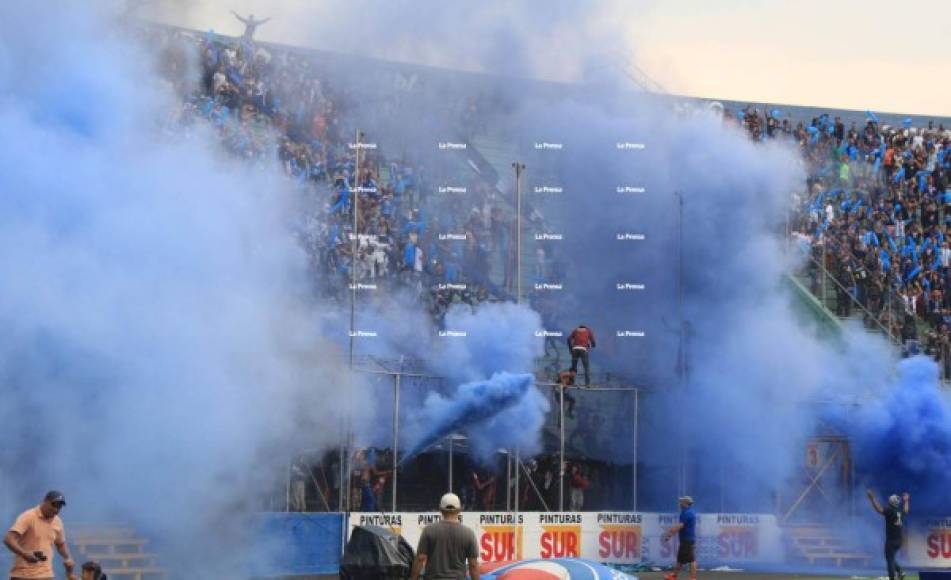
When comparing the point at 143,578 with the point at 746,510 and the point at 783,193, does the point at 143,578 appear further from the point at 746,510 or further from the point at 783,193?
the point at 783,193

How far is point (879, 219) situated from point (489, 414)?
17042mm

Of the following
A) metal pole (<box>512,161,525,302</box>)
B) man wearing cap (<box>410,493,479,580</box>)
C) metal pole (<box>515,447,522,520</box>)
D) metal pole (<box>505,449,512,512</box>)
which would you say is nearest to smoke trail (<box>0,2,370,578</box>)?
metal pole (<box>515,447,522,520</box>)

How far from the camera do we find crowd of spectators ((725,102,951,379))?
39125 mm

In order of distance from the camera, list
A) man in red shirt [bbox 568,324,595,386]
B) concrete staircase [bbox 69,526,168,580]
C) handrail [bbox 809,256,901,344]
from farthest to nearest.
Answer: handrail [bbox 809,256,901,344], man in red shirt [bbox 568,324,595,386], concrete staircase [bbox 69,526,168,580]

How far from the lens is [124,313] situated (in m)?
23.2

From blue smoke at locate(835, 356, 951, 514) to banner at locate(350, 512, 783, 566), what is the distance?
2625 millimetres

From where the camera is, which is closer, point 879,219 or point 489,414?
point 489,414

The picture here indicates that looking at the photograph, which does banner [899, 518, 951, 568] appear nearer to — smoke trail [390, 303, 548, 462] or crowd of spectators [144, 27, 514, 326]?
smoke trail [390, 303, 548, 462]

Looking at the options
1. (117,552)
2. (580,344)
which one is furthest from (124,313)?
(580,344)

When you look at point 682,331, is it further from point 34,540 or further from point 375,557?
point 34,540

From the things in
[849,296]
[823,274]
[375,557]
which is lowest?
[375,557]

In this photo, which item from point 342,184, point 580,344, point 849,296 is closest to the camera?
point 580,344

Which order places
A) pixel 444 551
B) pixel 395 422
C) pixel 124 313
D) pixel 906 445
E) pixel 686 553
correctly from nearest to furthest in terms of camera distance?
pixel 444 551 → pixel 124 313 → pixel 686 553 → pixel 395 422 → pixel 906 445

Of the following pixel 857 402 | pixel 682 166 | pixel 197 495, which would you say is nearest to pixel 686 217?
pixel 682 166
